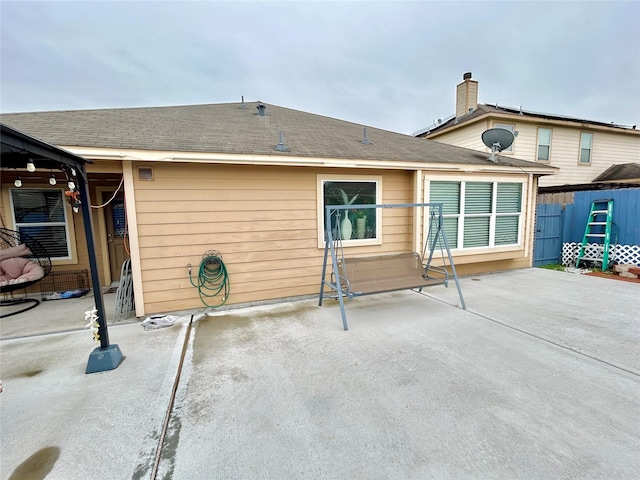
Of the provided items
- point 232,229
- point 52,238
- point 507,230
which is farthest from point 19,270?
point 507,230

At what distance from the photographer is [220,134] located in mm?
4613

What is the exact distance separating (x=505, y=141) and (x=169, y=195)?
6515mm

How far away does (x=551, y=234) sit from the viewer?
732 centimetres

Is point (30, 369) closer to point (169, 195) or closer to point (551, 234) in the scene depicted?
point (169, 195)

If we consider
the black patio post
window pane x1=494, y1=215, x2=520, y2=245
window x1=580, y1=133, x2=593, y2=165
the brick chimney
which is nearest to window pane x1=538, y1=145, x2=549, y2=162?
window x1=580, y1=133, x2=593, y2=165

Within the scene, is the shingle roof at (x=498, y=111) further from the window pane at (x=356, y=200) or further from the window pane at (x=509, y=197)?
the window pane at (x=356, y=200)

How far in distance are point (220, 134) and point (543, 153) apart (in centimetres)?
1131

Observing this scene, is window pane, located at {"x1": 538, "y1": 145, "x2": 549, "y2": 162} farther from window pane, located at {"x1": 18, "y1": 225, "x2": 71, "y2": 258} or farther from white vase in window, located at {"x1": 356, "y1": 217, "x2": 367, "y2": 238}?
window pane, located at {"x1": 18, "y1": 225, "x2": 71, "y2": 258}

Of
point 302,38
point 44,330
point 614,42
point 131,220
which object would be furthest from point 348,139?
point 614,42

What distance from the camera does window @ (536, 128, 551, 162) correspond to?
10016 millimetres

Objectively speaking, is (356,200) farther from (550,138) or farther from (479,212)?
(550,138)

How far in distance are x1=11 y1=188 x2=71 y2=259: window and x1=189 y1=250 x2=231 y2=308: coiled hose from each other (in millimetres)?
3423

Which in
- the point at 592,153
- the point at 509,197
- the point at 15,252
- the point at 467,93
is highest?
the point at 467,93

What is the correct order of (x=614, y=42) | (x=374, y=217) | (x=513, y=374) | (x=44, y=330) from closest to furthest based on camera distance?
(x=513, y=374) < (x=44, y=330) < (x=374, y=217) < (x=614, y=42)
